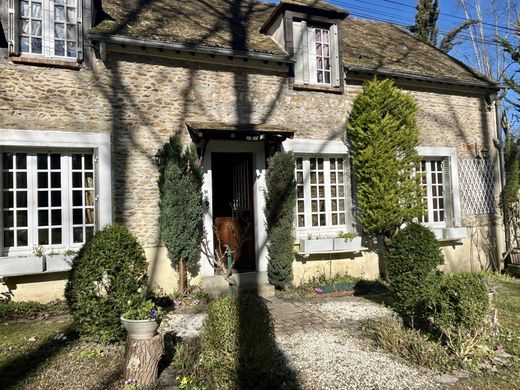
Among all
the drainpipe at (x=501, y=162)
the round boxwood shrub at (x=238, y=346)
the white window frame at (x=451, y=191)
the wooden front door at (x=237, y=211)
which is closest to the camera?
the round boxwood shrub at (x=238, y=346)

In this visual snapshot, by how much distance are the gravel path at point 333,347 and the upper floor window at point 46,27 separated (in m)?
5.27

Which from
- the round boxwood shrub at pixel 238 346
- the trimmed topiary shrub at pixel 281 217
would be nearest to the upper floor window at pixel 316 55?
the trimmed topiary shrub at pixel 281 217

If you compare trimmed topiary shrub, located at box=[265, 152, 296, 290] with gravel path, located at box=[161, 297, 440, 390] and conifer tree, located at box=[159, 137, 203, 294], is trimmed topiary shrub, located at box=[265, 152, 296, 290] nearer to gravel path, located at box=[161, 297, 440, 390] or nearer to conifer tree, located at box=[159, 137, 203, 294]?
gravel path, located at box=[161, 297, 440, 390]

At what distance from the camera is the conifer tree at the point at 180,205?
23.1 ft

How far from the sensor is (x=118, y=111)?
23.9 ft

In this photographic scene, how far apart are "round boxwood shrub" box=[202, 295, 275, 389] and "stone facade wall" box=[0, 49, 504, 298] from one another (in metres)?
3.88

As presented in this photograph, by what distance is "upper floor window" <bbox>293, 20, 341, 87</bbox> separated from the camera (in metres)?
8.84

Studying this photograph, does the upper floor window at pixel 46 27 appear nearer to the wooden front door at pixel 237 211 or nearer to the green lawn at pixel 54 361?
the wooden front door at pixel 237 211

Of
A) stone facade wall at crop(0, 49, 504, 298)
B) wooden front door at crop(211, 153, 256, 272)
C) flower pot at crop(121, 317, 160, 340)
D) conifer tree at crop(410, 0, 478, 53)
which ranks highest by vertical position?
conifer tree at crop(410, 0, 478, 53)

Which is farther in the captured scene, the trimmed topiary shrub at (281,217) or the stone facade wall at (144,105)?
the trimmed topiary shrub at (281,217)

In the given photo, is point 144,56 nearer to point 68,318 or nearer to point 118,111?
point 118,111

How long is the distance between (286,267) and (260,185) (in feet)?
5.93

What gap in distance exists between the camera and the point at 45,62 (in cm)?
673

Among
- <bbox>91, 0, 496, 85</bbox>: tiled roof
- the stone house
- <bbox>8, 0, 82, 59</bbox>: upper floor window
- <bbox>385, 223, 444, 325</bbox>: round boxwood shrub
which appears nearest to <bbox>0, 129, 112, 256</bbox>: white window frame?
the stone house
